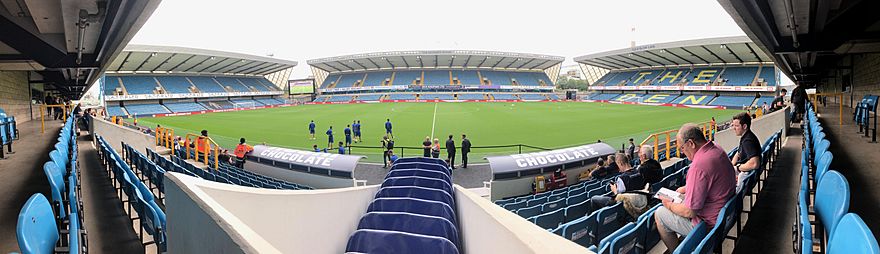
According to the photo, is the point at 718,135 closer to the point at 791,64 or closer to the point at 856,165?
the point at 791,64

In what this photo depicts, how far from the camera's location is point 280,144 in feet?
66.8

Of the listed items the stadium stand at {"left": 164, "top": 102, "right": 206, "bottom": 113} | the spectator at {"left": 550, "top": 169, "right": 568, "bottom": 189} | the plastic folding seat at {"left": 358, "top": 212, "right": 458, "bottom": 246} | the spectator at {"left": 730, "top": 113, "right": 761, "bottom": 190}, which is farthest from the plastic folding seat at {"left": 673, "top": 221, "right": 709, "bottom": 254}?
the stadium stand at {"left": 164, "top": 102, "right": 206, "bottom": 113}

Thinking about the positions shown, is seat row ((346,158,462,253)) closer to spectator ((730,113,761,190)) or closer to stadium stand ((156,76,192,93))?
spectator ((730,113,761,190))

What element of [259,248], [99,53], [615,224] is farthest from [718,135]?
[99,53]

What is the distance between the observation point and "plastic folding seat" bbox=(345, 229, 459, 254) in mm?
2484

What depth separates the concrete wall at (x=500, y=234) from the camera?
5.11 feet

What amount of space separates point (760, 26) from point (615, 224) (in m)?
7.75

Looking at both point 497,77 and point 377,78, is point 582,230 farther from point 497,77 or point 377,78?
point 497,77

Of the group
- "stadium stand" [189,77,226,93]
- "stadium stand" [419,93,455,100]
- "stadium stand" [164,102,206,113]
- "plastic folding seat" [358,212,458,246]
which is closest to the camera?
"plastic folding seat" [358,212,458,246]

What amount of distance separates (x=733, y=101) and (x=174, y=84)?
249ft

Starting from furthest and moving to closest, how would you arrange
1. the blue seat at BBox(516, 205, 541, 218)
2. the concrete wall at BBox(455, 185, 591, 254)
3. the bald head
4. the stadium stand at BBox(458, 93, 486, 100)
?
the stadium stand at BBox(458, 93, 486, 100) → the blue seat at BBox(516, 205, 541, 218) → the bald head → the concrete wall at BBox(455, 185, 591, 254)

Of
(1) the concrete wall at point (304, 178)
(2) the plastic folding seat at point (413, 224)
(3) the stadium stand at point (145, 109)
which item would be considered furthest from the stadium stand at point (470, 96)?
(2) the plastic folding seat at point (413, 224)

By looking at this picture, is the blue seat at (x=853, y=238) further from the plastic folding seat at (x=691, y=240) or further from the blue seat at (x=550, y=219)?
the blue seat at (x=550, y=219)

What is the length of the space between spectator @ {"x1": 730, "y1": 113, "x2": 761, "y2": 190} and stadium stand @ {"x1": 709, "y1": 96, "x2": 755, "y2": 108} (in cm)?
5178
